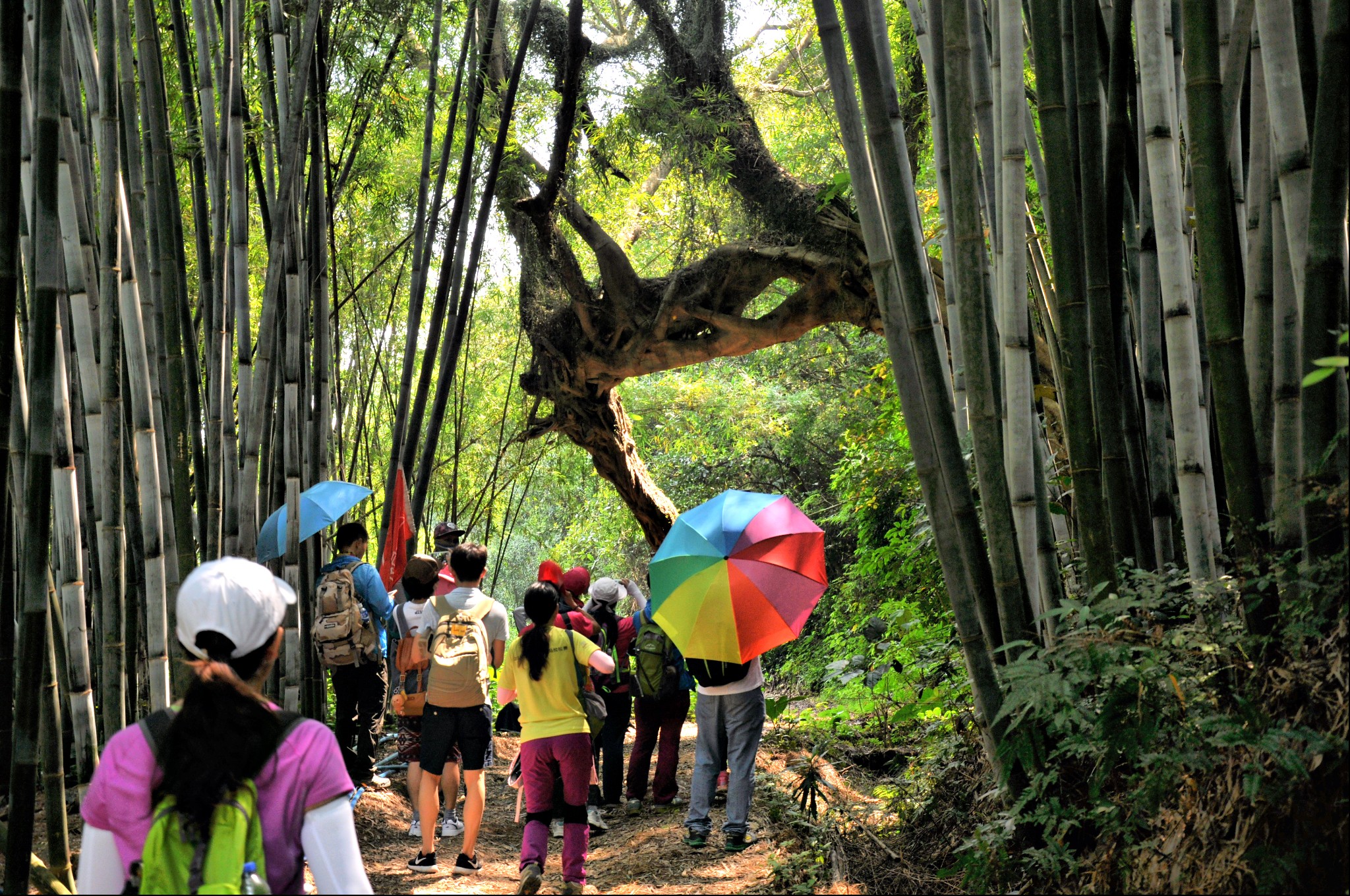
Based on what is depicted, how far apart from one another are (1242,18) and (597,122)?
563 centimetres

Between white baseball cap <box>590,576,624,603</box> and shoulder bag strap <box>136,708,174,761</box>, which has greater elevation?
shoulder bag strap <box>136,708,174,761</box>

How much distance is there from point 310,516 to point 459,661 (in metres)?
0.90

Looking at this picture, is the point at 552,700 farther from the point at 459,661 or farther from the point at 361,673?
the point at 361,673

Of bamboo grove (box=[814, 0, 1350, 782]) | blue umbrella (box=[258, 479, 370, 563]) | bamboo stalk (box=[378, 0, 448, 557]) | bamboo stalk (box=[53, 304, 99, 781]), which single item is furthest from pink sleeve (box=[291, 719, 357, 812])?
bamboo stalk (box=[378, 0, 448, 557])

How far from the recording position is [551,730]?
127 inches

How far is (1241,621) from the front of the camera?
6.63 feet

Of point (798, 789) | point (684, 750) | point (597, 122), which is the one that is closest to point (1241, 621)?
point (798, 789)

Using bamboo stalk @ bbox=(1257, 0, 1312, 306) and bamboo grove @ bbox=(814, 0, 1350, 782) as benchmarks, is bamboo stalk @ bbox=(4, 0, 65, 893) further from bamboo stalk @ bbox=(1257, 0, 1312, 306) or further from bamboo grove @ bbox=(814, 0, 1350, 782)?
bamboo stalk @ bbox=(1257, 0, 1312, 306)

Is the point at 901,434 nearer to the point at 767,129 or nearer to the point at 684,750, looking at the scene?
the point at 684,750

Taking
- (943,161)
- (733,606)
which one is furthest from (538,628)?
(943,161)

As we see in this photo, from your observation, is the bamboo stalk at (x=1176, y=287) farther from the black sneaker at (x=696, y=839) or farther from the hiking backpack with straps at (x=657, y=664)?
the hiking backpack with straps at (x=657, y=664)

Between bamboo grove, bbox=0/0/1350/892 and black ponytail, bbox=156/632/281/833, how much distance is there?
3.41 feet

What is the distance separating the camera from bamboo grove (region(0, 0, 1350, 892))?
1955 millimetres

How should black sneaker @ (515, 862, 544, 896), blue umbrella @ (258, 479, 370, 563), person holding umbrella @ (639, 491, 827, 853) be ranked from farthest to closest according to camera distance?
1. blue umbrella @ (258, 479, 370, 563)
2. person holding umbrella @ (639, 491, 827, 853)
3. black sneaker @ (515, 862, 544, 896)
